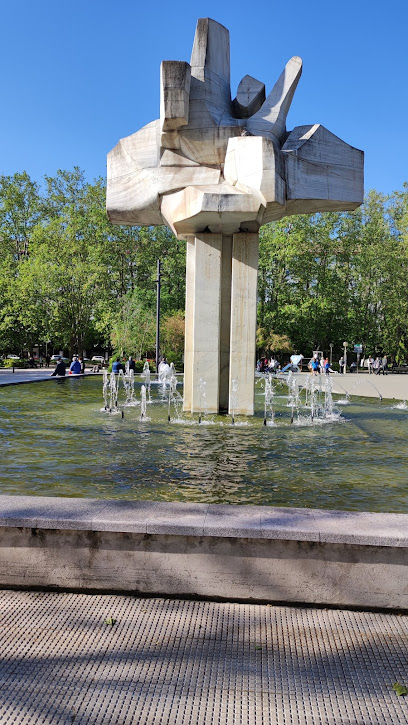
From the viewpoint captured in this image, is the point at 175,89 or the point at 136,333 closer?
the point at 175,89

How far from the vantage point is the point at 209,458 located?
8.23 metres

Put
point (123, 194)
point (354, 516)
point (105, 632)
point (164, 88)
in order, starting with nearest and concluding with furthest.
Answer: point (105, 632), point (354, 516), point (164, 88), point (123, 194)

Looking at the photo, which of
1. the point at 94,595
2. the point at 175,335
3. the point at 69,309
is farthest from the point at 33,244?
the point at 94,595

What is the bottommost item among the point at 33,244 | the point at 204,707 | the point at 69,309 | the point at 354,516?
the point at 204,707

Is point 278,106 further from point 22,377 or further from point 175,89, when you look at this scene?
point 22,377

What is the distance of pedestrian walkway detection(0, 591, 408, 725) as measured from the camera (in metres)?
2.65

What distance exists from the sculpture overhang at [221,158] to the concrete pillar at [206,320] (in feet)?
1.52

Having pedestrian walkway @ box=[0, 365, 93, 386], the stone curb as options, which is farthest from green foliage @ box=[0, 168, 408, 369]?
the stone curb

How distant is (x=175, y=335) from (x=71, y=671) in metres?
Answer: 41.1

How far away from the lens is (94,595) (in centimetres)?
381

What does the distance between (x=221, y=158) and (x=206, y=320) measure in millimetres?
3283

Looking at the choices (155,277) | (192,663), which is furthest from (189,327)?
(155,277)

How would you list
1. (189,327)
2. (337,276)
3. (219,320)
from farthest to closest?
1. (337,276)
2. (189,327)
3. (219,320)

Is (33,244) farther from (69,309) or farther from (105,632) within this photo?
(105,632)
